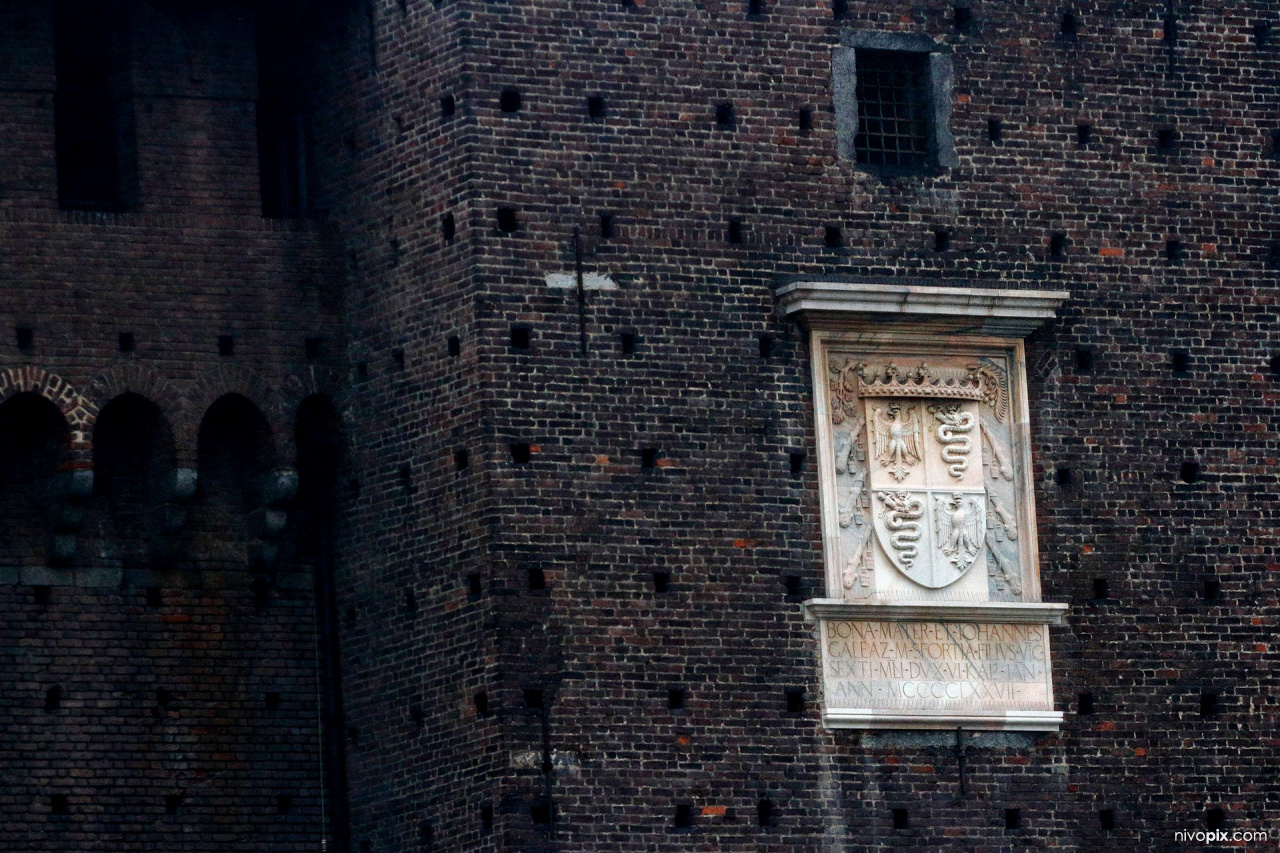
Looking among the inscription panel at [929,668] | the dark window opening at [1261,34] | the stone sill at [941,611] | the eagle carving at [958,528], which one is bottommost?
the inscription panel at [929,668]

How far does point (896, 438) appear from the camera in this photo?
45.0 meters

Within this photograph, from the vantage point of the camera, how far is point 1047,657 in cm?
4522

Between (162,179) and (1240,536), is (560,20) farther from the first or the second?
(1240,536)

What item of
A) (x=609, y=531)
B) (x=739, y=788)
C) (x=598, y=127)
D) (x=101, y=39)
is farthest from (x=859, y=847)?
(x=101, y=39)

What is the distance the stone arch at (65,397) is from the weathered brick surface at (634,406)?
0.83 ft

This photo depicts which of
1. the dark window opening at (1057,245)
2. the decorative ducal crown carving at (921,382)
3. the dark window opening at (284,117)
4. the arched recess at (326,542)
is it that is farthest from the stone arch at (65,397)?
the dark window opening at (1057,245)

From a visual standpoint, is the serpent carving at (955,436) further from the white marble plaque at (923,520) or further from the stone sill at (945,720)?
the stone sill at (945,720)

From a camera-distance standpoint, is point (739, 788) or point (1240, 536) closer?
point (739, 788)

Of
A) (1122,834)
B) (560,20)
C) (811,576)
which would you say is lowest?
(1122,834)

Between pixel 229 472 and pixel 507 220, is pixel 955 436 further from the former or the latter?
pixel 229 472

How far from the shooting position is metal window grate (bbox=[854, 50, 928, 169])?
152 feet

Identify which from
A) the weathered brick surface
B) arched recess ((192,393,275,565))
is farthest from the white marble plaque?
arched recess ((192,393,275,565))

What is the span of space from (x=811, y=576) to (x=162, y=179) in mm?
8438

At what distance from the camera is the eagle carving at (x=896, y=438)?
45.0m
